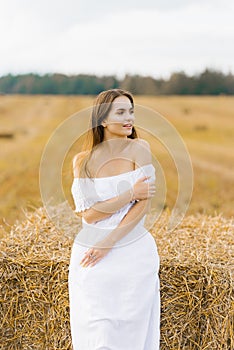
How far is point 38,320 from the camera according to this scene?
2.75 m

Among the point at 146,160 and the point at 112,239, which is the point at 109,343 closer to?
the point at 112,239

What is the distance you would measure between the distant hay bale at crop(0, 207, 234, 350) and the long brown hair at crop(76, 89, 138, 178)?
61cm

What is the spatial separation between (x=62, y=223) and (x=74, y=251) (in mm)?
971

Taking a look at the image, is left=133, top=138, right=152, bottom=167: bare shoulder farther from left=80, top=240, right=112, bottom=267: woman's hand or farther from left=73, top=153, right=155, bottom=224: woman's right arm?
left=80, top=240, right=112, bottom=267: woman's hand

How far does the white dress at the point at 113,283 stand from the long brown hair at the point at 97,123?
0.35 ft

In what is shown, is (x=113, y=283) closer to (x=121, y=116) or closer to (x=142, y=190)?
(x=142, y=190)

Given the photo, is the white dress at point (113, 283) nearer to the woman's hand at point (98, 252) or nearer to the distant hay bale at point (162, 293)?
the woman's hand at point (98, 252)

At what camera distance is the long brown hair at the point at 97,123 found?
2.29 meters

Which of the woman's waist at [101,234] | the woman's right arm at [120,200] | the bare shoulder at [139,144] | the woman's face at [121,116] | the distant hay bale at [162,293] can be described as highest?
the woman's face at [121,116]

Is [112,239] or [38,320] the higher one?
[112,239]

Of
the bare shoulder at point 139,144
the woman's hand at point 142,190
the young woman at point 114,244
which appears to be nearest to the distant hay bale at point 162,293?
the young woman at point 114,244

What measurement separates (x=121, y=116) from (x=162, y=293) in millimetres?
910

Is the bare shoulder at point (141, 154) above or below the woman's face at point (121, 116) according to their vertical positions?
below

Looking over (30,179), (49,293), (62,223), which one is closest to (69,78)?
(30,179)
